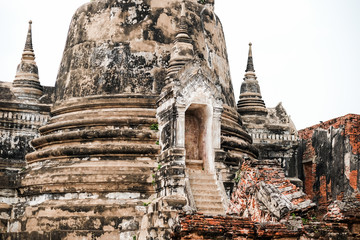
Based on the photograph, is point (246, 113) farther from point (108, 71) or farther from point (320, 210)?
point (108, 71)

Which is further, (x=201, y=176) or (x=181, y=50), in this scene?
(x=181, y=50)

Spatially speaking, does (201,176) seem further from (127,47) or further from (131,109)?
(127,47)

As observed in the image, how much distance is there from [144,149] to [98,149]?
100cm

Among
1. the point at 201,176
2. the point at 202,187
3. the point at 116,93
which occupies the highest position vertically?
the point at 116,93

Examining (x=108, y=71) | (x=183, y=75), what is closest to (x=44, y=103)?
(x=108, y=71)

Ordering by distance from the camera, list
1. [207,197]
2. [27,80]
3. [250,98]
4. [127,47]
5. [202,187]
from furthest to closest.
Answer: [250,98] < [27,80] < [127,47] < [202,187] < [207,197]

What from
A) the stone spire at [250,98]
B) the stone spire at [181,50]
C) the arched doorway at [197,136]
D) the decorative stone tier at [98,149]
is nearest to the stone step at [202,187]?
the arched doorway at [197,136]

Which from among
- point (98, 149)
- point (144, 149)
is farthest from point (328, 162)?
point (98, 149)

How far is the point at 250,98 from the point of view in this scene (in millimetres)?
18781

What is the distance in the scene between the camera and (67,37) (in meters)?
15.3

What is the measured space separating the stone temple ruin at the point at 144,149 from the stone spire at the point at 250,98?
305 cm

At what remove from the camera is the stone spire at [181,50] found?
13.2 meters

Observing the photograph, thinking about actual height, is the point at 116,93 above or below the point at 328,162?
above

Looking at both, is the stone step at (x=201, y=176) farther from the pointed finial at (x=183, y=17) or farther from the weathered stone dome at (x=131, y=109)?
the pointed finial at (x=183, y=17)
